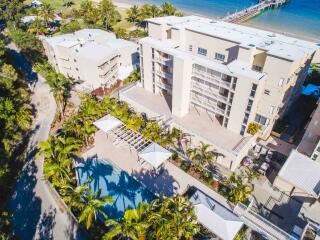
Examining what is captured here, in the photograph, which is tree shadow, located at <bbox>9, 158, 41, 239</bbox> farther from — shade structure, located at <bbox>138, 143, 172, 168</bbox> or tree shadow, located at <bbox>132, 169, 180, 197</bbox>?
shade structure, located at <bbox>138, 143, 172, 168</bbox>

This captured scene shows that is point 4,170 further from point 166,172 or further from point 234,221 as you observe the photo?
point 234,221

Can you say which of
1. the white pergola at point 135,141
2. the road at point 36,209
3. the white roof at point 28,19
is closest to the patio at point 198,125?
the white pergola at point 135,141

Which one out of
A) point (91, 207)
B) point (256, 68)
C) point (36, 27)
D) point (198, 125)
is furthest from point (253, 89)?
point (36, 27)

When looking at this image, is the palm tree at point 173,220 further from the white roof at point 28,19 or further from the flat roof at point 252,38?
the white roof at point 28,19

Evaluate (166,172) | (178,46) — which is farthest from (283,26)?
(166,172)

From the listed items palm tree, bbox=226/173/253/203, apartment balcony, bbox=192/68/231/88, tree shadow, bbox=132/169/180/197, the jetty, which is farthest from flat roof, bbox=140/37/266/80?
the jetty

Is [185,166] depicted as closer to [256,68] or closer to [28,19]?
[256,68]
